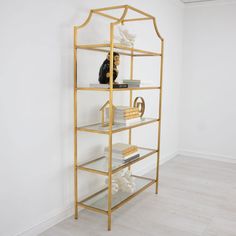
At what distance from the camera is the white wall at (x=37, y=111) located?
1952mm

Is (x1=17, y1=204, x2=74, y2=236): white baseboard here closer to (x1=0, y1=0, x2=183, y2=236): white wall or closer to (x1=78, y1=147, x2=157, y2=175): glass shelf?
(x1=0, y1=0, x2=183, y2=236): white wall

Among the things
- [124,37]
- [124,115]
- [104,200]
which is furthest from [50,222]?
[124,37]

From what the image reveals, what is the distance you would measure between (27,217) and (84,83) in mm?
1210

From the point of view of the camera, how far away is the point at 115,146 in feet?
8.98

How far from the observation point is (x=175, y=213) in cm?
271

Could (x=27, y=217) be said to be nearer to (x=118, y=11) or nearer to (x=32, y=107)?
(x=32, y=107)

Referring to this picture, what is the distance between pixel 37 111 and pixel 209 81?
3208mm

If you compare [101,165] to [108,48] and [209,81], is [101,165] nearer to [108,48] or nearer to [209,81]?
[108,48]

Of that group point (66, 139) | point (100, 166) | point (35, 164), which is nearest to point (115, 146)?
point (100, 166)

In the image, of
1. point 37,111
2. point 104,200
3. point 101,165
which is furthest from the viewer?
point 104,200

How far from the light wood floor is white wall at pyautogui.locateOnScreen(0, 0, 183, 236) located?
0.30 m

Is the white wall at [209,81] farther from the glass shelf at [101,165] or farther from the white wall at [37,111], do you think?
the white wall at [37,111]

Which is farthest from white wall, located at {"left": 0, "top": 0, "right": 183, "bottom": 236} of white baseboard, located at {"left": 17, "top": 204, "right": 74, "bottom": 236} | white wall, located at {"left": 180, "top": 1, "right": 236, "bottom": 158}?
white wall, located at {"left": 180, "top": 1, "right": 236, "bottom": 158}

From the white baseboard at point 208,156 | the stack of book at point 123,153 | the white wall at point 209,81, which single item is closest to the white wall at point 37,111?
the stack of book at point 123,153
